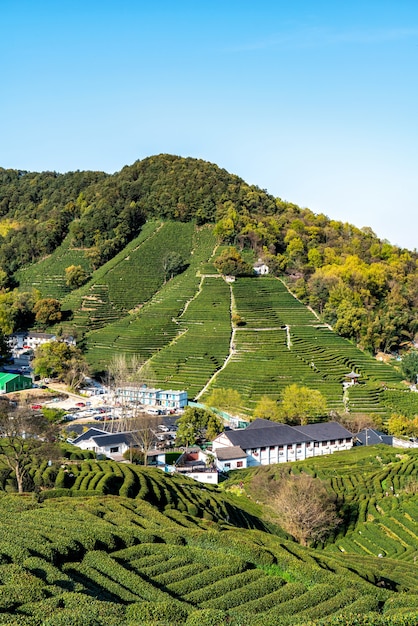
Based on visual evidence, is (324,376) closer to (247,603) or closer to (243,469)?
(243,469)

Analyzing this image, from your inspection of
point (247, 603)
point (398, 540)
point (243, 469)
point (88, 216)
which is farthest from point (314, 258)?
point (247, 603)

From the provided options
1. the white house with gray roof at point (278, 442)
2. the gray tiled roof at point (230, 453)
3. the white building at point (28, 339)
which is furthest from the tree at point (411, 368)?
the white building at point (28, 339)

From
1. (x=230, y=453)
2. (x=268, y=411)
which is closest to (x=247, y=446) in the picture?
(x=230, y=453)

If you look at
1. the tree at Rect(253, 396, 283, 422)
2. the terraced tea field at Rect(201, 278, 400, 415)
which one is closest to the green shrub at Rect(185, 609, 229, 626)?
the tree at Rect(253, 396, 283, 422)

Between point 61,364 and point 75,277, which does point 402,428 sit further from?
point 75,277

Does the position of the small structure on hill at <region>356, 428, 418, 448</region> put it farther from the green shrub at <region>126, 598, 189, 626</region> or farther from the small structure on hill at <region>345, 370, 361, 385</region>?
the green shrub at <region>126, 598, 189, 626</region>

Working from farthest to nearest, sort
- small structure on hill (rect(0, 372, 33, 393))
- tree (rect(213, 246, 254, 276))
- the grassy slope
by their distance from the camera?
tree (rect(213, 246, 254, 276)), small structure on hill (rect(0, 372, 33, 393)), the grassy slope

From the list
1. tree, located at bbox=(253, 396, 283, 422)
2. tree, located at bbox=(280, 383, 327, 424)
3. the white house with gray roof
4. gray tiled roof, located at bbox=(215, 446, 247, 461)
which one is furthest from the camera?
tree, located at bbox=(280, 383, 327, 424)
